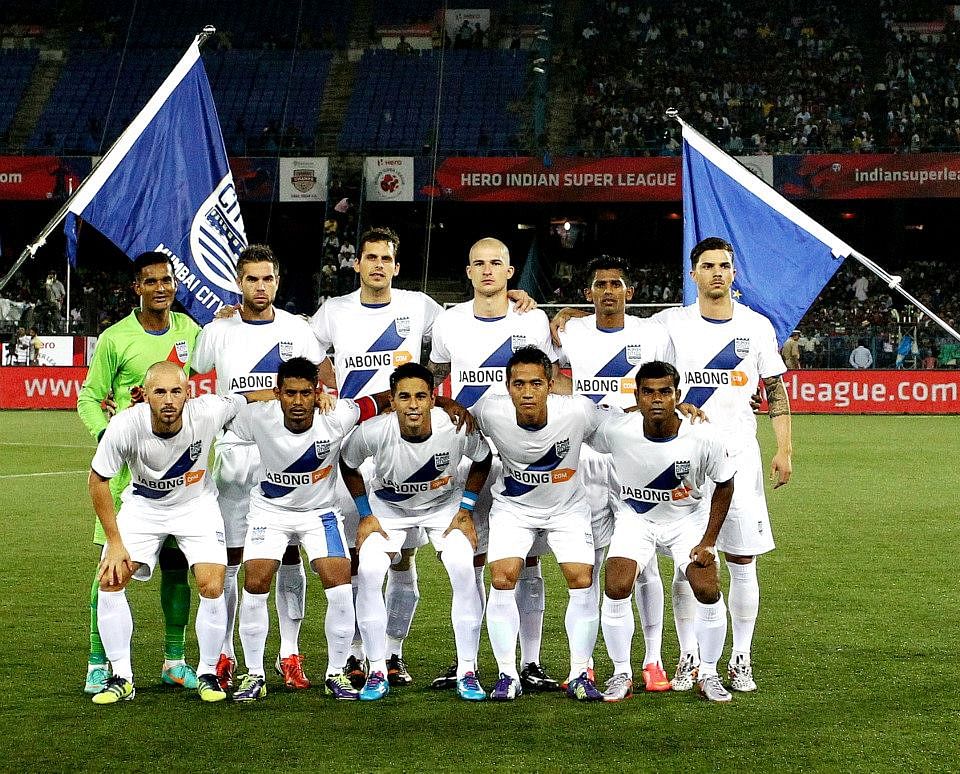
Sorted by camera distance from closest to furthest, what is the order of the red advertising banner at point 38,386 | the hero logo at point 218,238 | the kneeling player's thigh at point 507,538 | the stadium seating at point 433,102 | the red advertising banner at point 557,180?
the kneeling player's thigh at point 507,538 < the hero logo at point 218,238 < the red advertising banner at point 38,386 < the red advertising banner at point 557,180 < the stadium seating at point 433,102

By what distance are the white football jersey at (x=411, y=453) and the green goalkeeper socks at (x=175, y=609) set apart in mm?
1032

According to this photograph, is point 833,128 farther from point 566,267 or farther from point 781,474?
point 781,474

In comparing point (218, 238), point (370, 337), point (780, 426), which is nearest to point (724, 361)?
point (780, 426)

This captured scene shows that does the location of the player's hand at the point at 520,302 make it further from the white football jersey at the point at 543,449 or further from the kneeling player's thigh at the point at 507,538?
the kneeling player's thigh at the point at 507,538

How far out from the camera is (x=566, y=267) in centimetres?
3634

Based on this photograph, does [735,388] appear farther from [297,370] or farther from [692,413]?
[297,370]

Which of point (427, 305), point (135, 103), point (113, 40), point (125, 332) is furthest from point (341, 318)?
point (113, 40)

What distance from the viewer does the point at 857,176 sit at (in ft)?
108

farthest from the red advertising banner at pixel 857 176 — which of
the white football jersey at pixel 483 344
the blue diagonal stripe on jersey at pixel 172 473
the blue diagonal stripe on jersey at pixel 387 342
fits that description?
the blue diagonal stripe on jersey at pixel 172 473

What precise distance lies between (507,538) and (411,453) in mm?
618

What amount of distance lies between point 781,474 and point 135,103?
34.5 m

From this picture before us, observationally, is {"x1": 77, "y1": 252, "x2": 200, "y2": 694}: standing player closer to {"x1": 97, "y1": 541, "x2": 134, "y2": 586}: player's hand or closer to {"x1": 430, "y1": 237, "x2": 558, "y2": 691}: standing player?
{"x1": 97, "y1": 541, "x2": 134, "y2": 586}: player's hand

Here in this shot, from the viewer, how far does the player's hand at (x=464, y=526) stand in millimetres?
6281

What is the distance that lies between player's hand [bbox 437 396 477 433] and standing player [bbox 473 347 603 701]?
0.36 ft
